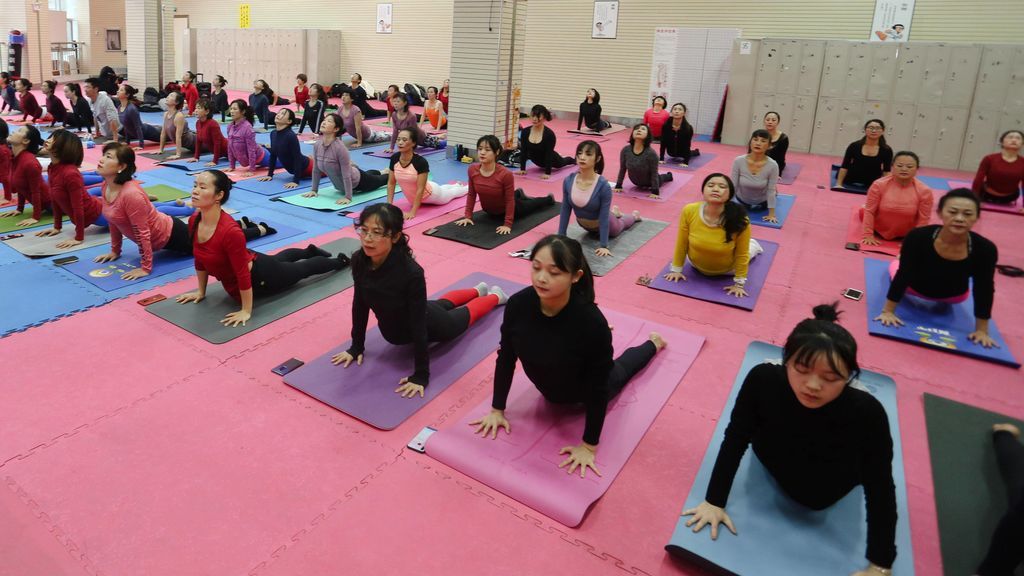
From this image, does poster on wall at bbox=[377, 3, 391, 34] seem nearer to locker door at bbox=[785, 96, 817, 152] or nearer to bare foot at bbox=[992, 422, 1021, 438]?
locker door at bbox=[785, 96, 817, 152]

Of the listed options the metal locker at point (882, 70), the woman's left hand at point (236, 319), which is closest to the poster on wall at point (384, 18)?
the metal locker at point (882, 70)

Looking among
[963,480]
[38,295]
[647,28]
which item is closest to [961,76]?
[647,28]

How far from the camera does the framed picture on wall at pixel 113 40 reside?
72.6ft

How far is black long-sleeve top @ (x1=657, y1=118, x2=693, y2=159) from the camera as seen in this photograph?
32.7 feet

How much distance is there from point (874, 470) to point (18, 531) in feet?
10.5

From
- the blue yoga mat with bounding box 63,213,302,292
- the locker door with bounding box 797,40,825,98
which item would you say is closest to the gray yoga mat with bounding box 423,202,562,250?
the blue yoga mat with bounding box 63,213,302,292

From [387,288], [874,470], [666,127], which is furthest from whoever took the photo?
[666,127]

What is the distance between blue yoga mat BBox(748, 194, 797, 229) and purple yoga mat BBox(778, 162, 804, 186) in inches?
38.4

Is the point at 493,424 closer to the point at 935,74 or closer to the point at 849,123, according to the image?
the point at 849,123

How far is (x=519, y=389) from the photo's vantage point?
11.1 ft

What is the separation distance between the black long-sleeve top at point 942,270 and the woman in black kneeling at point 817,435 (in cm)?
224

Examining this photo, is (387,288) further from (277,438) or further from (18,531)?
(18,531)

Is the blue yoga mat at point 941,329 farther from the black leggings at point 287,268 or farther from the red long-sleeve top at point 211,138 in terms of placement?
the red long-sleeve top at point 211,138

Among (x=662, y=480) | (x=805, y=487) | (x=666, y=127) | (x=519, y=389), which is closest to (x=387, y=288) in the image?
(x=519, y=389)
